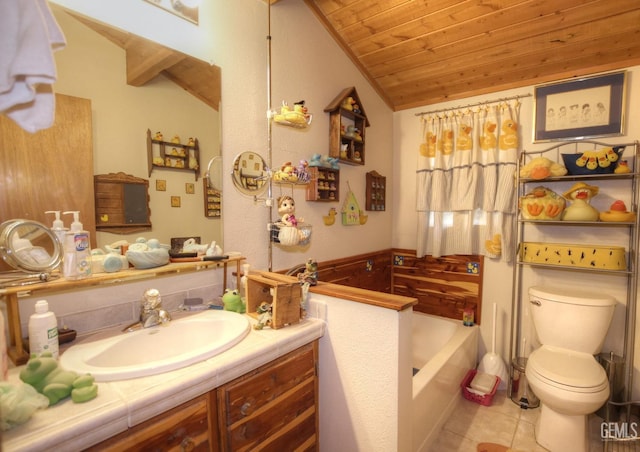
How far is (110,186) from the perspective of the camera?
3.97 ft

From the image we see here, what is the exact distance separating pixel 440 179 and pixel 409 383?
1832 millimetres

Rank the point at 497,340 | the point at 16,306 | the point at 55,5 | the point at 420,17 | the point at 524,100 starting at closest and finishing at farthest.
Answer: the point at 16,306 < the point at 55,5 < the point at 420,17 < the point at 524,100 < the point at 497,340

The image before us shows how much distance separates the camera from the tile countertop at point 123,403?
26.6 inches

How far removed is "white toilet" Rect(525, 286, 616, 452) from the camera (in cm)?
163

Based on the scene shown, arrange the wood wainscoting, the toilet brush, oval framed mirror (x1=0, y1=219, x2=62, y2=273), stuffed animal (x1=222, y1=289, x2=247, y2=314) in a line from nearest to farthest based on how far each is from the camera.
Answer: oval framed mirror (x1=0, y1=219, x2=62, y2=273), stuffed animal (x1=222, y1=289, x2=247, y2=314), the toilet brush, the wood wainscoting

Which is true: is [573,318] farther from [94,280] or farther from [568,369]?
[94,280]

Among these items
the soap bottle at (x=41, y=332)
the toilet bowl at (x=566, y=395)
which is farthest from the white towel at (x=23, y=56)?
the toilet bowl at (x=566, y=395)

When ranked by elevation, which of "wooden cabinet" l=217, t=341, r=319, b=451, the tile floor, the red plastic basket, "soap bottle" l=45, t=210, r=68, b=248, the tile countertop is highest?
"soap bottle" l=45, t=210, r=68, b=248

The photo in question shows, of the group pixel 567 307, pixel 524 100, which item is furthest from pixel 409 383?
pixel 524 100

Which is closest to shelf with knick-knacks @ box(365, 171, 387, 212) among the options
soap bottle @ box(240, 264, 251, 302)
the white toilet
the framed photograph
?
the framed photograph

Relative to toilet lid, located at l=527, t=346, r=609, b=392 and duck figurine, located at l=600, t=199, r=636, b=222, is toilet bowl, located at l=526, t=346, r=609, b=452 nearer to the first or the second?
toilet lid, located at l=527, t=346, r=609, b=392

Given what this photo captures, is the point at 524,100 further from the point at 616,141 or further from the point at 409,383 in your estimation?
the point at 409,383

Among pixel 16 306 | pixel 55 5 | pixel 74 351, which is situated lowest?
pixel 74 351

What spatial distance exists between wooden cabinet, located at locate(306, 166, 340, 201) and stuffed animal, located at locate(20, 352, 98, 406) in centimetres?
149
